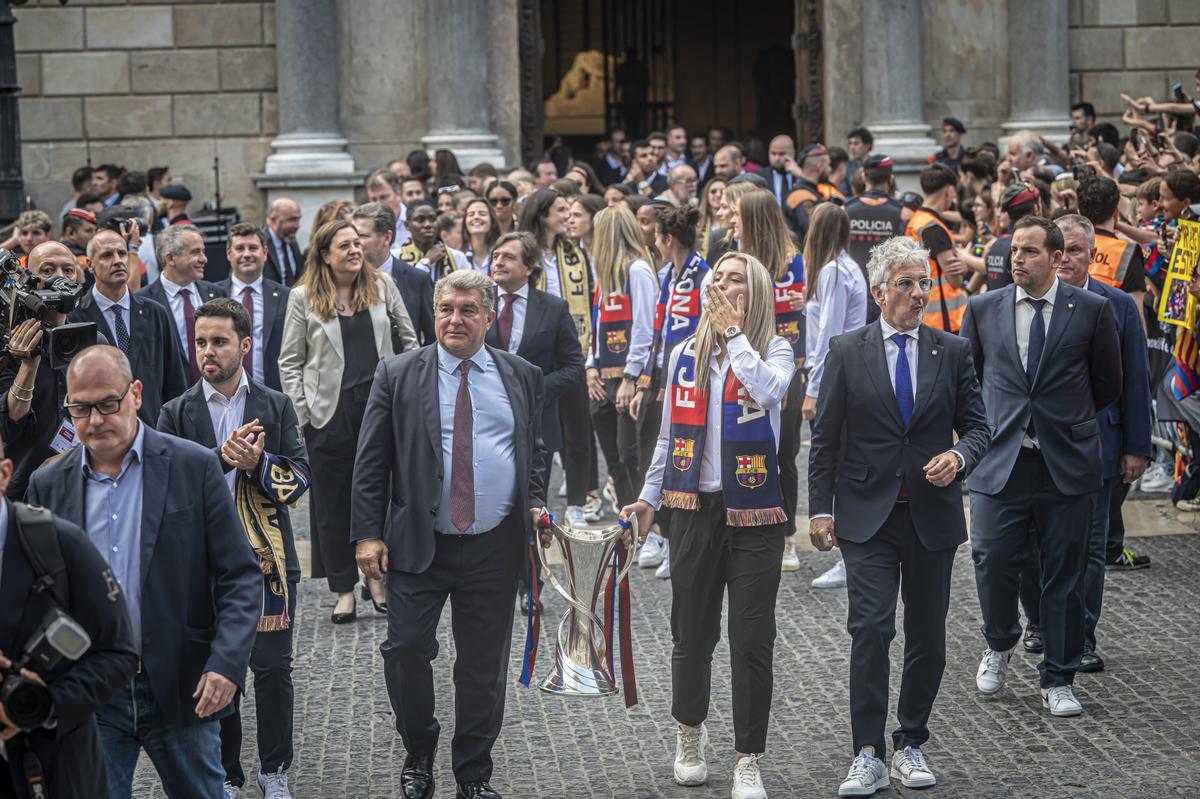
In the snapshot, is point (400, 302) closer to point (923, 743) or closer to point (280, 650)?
point (280, 650)

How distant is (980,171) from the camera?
14234 millimetres

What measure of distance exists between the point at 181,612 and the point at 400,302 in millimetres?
3775

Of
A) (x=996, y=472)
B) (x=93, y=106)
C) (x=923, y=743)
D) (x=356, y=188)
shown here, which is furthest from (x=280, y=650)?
(x=93, y=106)

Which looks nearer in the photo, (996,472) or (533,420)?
(533,420)

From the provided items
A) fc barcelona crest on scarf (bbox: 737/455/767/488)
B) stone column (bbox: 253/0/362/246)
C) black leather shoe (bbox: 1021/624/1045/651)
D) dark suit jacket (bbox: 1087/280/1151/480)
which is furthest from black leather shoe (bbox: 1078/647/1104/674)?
stone column (bbox: 253/0/362/246)

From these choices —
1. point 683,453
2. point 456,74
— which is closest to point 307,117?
point 456,74

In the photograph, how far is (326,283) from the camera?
818 cm

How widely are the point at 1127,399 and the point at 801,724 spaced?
201cm

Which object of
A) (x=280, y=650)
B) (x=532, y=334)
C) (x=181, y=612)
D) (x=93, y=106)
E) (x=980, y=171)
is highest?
(x=93, y=106)

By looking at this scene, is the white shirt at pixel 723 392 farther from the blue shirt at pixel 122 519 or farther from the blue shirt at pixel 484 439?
the blue shirt at pixel 122 519

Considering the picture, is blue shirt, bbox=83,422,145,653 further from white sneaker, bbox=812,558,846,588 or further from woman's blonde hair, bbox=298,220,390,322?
white sneaker, bbox=812,558,846,588

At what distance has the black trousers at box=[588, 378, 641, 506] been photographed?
9.89m

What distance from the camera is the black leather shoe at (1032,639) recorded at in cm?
793

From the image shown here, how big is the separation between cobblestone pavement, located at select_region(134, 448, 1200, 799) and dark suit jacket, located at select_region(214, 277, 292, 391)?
1311 millimetres
